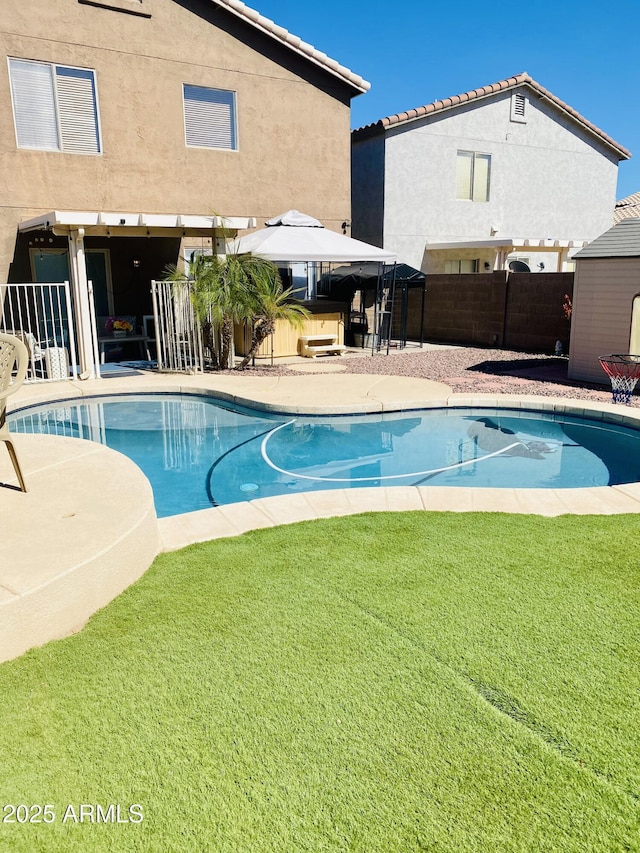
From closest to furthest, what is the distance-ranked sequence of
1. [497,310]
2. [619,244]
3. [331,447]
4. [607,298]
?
1. [331,447]
2. [619,244]
3. [607,298]
4. [497,310]

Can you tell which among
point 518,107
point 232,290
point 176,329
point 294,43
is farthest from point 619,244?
point 518,107

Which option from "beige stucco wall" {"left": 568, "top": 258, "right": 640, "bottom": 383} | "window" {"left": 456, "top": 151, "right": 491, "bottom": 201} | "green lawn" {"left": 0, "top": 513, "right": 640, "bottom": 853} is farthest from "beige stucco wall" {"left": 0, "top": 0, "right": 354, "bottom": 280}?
"green lawn" {"left": 0, "top": 513, "right": 640, "bottom": 853}

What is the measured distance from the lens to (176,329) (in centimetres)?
1378

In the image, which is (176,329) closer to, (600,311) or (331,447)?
(331,447)

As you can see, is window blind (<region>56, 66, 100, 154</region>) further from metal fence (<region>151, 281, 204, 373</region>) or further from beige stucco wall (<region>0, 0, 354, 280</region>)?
metal fence (<region>151, 281, 204, 373</region>)

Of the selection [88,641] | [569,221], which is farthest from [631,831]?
[569,221]

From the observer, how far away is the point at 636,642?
137 inches

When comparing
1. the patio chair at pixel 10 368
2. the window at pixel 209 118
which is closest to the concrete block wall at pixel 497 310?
the window at pixel 209 118

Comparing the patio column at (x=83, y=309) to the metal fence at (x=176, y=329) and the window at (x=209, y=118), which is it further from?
the window at (x=209, y=118)

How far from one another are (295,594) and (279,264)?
13.9 metres

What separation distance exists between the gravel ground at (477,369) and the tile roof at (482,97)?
743cm

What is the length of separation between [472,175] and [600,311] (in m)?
12.2

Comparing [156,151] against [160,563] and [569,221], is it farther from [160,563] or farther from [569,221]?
[569,221]

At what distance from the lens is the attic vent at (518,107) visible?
22578mm
